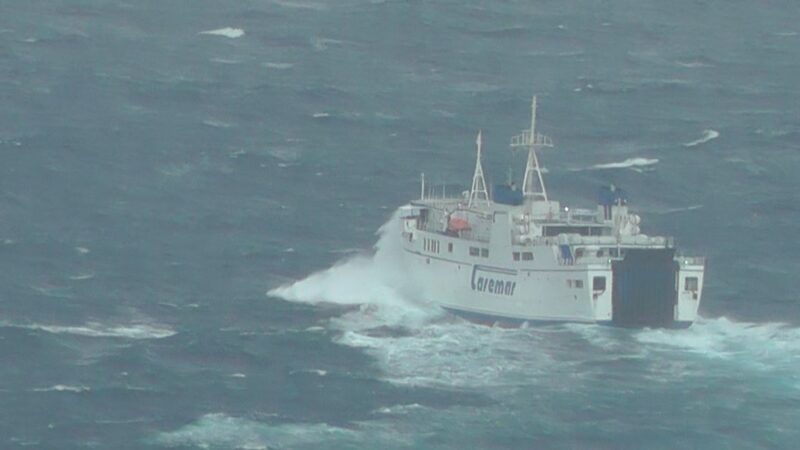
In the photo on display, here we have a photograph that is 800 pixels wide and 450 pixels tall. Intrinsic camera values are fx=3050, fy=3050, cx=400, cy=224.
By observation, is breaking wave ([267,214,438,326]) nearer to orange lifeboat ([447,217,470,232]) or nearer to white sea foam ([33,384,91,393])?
orange lifeboat ([447,217,470,232])

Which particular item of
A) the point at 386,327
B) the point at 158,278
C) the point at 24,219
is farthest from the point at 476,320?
the point at 24,219

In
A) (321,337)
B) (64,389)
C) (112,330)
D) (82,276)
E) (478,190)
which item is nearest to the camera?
(64,389)

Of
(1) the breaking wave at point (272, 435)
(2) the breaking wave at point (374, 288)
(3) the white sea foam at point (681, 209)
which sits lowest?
(1) the breaking wave at point (272, 435)

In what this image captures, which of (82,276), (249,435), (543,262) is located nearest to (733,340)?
(543,262)

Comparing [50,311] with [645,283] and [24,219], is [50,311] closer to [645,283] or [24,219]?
[24,219]

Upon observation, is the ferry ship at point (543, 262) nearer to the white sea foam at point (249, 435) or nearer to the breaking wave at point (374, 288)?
→ the breaking wave at point (374, 288)

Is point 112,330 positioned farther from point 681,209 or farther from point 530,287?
point 681,209

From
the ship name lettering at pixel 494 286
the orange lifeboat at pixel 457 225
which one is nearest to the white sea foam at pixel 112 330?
the ship name lettering at pixel 494 286

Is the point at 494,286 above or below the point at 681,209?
below
